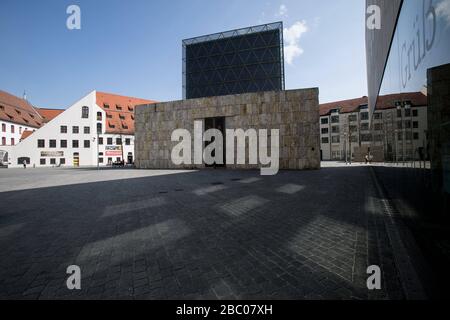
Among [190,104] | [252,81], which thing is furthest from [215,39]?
[190,104]

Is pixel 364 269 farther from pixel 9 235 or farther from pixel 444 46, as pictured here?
pixel 9 235

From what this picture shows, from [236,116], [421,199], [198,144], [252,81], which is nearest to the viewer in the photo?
[421,199]

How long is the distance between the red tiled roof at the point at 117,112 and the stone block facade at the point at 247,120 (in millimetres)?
27748

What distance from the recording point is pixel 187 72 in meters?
65.5

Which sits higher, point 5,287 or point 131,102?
point 131,102

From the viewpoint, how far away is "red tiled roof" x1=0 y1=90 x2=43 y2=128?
52475 mm

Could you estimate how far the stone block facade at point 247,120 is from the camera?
23.6m

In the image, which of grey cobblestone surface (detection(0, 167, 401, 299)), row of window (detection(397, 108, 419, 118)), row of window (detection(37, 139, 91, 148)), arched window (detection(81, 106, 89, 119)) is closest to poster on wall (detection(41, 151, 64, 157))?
row of window (detection(37, 139, 91, 148))

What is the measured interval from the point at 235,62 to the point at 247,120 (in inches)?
1609

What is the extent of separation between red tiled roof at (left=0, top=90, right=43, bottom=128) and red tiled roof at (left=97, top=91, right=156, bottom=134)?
1981 centimetres

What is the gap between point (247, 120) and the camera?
26000 mm

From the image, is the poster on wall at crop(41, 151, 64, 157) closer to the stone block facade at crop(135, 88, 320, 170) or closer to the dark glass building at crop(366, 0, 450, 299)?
the stone block facade at crop(135, 88, 320, 170)
